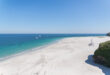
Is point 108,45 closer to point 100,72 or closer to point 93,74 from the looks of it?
point 100,72

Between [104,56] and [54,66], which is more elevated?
[104,56]

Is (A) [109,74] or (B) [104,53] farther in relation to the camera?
(B) [104,53]

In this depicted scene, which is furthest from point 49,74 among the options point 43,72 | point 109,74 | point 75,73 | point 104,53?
point 104,53

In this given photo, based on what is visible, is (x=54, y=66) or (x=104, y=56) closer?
(x=104, y=56)

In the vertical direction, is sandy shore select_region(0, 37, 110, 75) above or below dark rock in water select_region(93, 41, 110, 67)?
below

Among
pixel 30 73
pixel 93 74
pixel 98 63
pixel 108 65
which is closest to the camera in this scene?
pixel 93 74

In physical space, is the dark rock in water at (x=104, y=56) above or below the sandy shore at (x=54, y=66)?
above

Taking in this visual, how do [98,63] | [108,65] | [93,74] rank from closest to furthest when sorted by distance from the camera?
[93,74] → [108,65] → [98,63]

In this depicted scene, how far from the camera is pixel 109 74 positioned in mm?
5008

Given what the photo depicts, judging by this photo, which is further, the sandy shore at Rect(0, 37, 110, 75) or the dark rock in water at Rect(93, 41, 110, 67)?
the dark rock in water at Rect(93, 41, 110, 67)

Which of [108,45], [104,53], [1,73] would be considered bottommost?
[1,73]

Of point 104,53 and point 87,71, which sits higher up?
point 104,53

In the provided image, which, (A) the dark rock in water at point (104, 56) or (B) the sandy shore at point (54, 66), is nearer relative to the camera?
(B) the sandy shore at point (54, 66)

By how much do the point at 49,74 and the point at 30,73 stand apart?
1279 millimetres
